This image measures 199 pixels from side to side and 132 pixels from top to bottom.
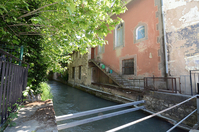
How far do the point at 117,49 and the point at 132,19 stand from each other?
2.82 meters

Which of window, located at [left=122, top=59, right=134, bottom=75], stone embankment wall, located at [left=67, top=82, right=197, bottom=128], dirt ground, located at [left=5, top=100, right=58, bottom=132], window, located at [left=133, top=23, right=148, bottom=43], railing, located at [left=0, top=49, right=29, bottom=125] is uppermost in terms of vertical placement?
window, located at [left=133, top=23, right=148, bottom=43]

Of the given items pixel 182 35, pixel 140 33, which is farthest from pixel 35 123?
pixel 140 33

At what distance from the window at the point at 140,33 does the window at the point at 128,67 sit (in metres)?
1.76

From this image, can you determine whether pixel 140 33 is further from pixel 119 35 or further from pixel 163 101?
pixel 163 101

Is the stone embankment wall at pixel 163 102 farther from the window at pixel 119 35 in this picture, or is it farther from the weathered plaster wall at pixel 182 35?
the window at pixel 119 35

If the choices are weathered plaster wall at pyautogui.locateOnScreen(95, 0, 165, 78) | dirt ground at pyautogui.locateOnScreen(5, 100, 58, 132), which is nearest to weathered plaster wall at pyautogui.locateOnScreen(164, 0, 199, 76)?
weathered plaster wall at pyautogui.locateOnScreen(95, 0, 165, 78)

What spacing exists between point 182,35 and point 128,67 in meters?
4.24

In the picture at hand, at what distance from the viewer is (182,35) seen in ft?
20.0

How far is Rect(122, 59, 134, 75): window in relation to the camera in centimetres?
897

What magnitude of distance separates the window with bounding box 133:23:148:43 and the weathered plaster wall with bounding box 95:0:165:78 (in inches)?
6.1

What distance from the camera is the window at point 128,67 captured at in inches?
353

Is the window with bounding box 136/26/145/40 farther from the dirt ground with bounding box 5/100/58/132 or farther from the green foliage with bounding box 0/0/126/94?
the dirt ground with bounding box 5/100/58/132

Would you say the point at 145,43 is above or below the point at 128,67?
above

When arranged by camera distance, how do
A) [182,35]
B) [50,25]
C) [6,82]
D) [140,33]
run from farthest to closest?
1. [140,33]
2. [182,35]
3. [50,25]
4. [6,82]
